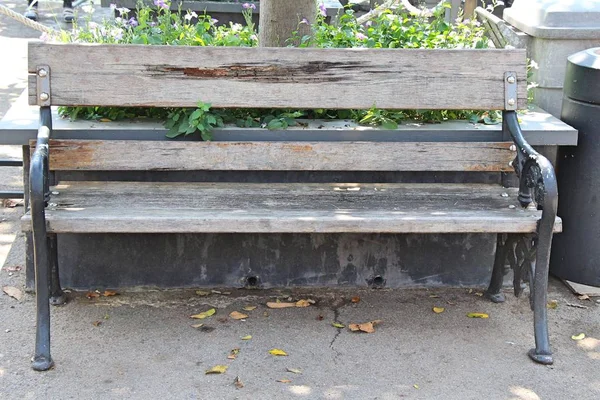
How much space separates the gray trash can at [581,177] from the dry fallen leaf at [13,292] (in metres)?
2.69

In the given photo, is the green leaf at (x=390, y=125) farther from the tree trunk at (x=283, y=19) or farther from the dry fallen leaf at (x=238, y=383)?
the dry fallen leaf at (x=238, y=383)

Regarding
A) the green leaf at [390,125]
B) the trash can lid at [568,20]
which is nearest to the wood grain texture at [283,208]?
the green leaf at [390,125]

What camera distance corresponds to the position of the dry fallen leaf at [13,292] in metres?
4.46

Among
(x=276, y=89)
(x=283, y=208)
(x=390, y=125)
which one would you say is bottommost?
(x=283, y=208)

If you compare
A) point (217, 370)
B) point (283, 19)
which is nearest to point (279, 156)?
point (217, 370)

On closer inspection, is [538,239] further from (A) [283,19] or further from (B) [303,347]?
(A) [283,19]

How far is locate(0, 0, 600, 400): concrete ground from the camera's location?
3689 millimetres

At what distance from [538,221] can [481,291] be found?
87 cm

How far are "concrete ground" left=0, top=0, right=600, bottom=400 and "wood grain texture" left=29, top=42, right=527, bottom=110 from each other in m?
0.97

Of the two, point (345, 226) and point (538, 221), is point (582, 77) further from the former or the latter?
point (345, 226)

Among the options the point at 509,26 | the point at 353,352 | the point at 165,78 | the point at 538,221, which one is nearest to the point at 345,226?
the point at 353,352

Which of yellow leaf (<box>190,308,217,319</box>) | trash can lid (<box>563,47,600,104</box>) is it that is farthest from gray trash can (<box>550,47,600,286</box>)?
yellow leaf (<box>190,308,217,319</box>)

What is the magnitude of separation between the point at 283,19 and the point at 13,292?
206 cm

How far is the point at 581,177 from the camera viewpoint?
4504mm
